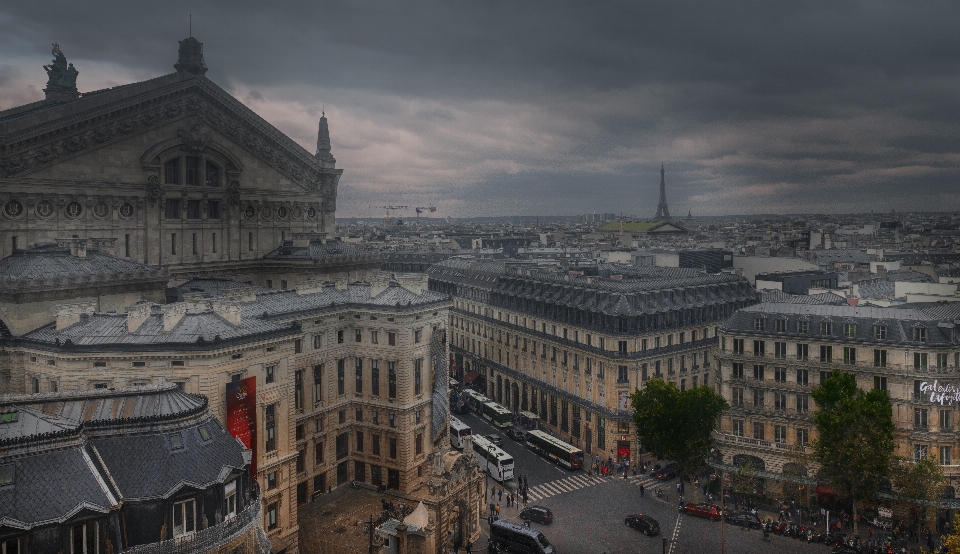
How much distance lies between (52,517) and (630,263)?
11580 centimetres

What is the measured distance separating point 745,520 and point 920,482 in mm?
13977

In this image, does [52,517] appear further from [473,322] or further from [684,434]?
[473,322]

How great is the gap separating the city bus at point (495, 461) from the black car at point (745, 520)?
21.1m

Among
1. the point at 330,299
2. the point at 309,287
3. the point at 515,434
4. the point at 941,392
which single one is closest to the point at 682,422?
the point at 941,392

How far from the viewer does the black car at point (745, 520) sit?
67000 millimetres

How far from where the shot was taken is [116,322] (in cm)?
5534

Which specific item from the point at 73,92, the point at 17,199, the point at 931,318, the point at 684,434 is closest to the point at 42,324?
the point at 17,199

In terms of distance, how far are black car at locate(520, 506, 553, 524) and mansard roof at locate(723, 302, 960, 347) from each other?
25922 millimetres

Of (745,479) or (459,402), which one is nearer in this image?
(745,479)

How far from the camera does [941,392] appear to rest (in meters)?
66.3

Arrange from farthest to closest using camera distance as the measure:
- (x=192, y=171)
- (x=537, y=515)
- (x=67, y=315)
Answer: (x=192, y=171), (x=537, y=515), (x=67, y=315)

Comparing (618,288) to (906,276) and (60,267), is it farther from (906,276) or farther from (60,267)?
(60,267)

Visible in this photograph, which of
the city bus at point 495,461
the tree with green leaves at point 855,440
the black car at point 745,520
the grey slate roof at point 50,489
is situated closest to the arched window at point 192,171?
the city bus at point 495,461

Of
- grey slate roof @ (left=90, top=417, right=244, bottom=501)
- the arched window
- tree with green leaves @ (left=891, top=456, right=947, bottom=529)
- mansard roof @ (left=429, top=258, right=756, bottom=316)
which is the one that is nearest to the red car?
tree with green leaves @ (left=891, top=456, right=947, bottom=529)
